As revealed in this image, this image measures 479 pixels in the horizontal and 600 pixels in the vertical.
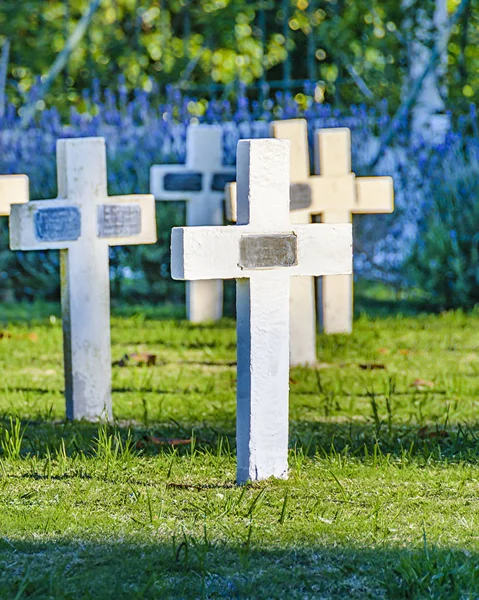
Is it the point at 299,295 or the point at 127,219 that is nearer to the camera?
the point at 127,219

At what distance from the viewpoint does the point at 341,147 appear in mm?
6184

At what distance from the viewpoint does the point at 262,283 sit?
3197 mm

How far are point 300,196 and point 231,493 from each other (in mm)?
2864

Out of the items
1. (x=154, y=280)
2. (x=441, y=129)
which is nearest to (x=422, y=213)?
(x=154, y=280)

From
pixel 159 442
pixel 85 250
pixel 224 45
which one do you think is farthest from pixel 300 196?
pixel 224 45

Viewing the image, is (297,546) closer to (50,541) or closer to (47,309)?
(50,541)

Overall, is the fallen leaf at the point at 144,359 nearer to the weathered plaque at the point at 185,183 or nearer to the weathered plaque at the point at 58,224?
the weathered plaque at the point at 58,224

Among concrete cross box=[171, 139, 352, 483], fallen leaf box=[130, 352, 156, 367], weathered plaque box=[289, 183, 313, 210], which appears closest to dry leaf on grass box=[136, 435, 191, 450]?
concrete cross box=[171, 139, 352, 483]

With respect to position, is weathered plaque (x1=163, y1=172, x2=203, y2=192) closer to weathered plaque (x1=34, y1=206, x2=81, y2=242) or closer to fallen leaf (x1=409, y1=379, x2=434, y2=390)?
fallen leaf (x1=409, y1=379, x2=434, y2=390)

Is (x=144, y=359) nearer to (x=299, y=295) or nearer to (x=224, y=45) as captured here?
(x=299, y=295)

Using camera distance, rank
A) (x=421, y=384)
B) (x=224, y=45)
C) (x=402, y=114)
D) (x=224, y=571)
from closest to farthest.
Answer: (x=224, y=571)
(x=421, y=384)
(x=402, y=114)
(x=224, y=45)

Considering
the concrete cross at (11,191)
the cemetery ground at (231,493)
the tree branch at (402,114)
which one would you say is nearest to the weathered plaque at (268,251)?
the cemetery ground at (231,493)

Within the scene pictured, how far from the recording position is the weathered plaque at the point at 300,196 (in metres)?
5.70

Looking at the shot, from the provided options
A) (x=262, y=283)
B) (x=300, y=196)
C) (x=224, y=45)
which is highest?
(x=224, y=45)
